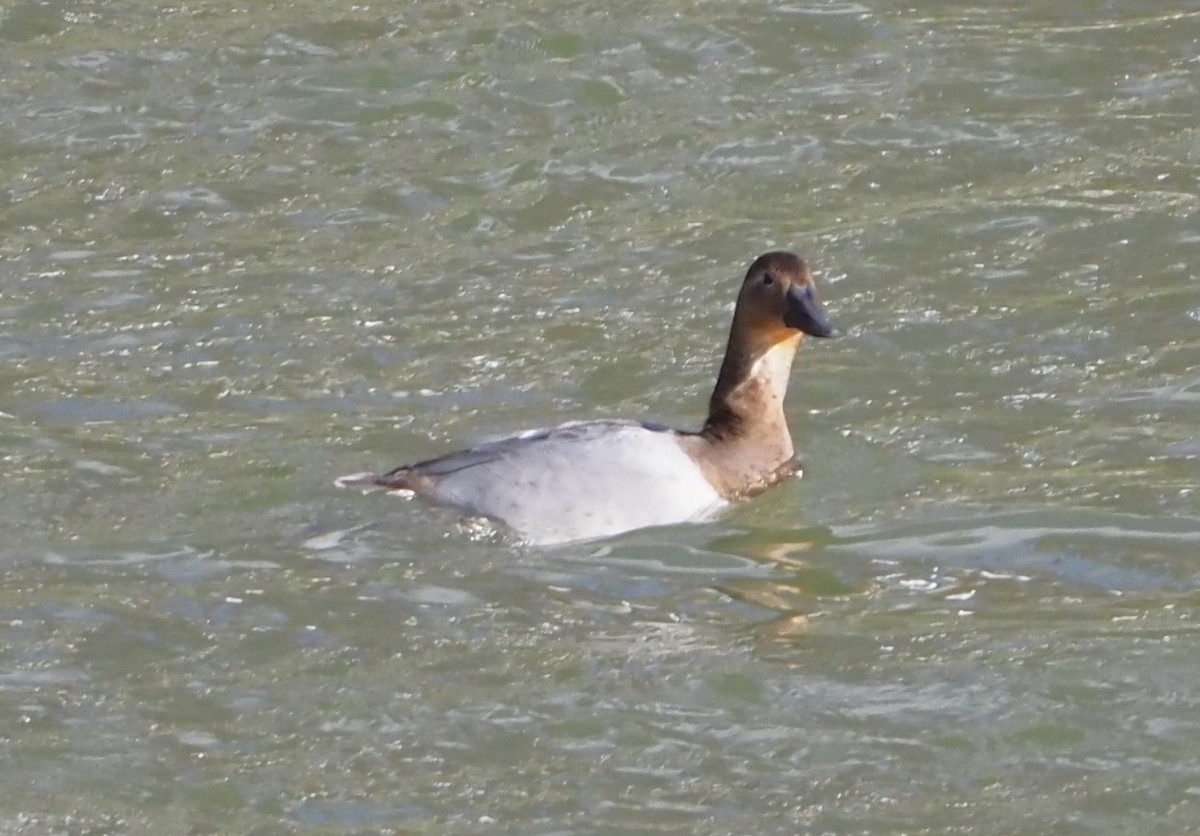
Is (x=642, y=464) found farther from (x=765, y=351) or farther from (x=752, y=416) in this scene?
(x=765, y=351)

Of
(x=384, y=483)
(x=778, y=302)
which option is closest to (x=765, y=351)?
(x=778, y=302)

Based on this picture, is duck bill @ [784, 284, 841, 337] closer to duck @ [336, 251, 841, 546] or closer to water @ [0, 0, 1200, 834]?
duck @ [336, 251, 841, 546]

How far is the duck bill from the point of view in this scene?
377 inches

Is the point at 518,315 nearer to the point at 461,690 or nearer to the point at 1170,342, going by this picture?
the point at 1170,342

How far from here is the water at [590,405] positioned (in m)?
6.94

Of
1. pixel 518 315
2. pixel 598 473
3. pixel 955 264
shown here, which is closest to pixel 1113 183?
pixel 955 264

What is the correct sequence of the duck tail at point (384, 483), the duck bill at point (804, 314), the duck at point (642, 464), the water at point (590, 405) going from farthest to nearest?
the duck bill at point (804, 314), the duck tail at point (384, 483), the duck at point (642, 464), the water at point (590, 405)

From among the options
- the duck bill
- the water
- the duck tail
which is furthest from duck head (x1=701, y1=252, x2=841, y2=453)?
the duck tail

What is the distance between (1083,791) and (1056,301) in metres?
4.77

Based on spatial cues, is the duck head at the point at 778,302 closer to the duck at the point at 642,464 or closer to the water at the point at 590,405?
the duck at the point at 642,464

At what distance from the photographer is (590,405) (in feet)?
34.1

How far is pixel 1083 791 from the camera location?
6.70 metres

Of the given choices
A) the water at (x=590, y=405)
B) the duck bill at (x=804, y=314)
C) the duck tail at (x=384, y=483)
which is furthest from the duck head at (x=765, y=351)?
the duck tail at (x=384, y=483)

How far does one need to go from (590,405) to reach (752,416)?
991 millimetres
